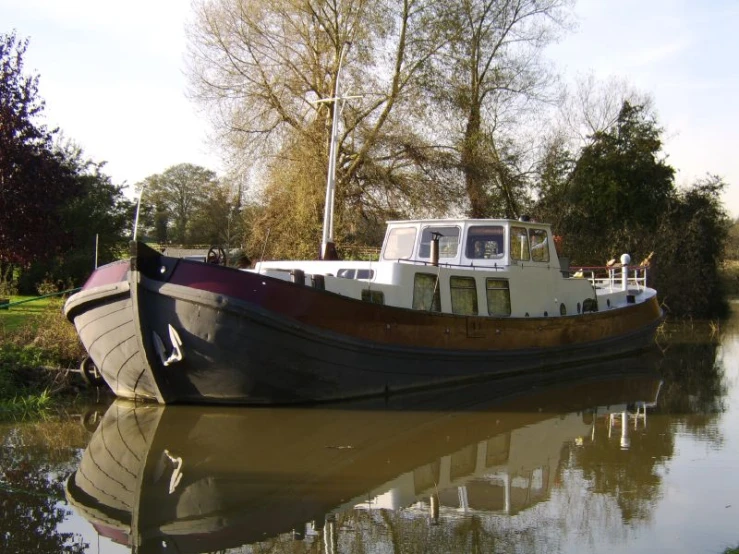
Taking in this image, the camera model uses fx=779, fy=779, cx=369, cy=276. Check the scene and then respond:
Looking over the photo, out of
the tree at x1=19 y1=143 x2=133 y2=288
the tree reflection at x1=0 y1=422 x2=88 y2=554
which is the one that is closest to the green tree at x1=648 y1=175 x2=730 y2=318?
the tree at x1=19 y1=143 x2=133 y2=288

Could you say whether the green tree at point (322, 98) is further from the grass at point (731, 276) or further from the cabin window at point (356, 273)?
the grass at point (731, 276)

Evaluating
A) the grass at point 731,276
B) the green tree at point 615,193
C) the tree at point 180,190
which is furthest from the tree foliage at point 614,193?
the tree at point 180,190

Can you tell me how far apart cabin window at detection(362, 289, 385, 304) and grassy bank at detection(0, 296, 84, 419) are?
412 centimetres

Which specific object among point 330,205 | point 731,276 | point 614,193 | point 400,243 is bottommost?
point 731,276

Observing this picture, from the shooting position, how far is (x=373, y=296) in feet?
35.8

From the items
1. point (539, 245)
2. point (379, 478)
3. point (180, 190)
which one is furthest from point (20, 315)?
point (180, 190)

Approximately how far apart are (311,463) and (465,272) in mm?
5570

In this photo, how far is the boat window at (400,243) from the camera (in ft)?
44.6

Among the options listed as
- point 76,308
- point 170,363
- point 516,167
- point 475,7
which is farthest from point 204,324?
point 516,167

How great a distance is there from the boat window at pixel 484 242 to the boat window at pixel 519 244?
22cm

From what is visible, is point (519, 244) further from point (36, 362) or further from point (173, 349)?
point (36, 362)

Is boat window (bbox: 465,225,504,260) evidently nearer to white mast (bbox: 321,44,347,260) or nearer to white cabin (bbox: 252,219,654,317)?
white cabin (bbox: 252,219,654,317)

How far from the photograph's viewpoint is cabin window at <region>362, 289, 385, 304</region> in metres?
10.8

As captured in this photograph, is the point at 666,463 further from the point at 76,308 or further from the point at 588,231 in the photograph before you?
the point at 588,231
